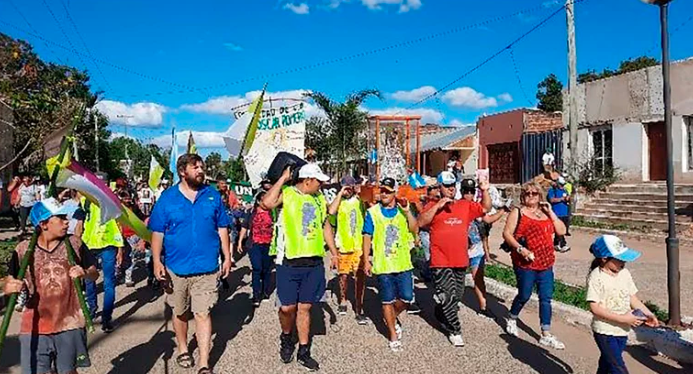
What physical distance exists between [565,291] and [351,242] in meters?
2.99

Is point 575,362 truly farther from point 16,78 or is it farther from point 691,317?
point 16,78

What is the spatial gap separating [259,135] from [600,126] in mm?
13759

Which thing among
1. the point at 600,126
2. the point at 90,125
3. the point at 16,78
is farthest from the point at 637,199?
the point at 90,125

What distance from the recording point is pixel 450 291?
21.1ft

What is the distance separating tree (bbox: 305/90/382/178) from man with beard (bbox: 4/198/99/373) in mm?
18934

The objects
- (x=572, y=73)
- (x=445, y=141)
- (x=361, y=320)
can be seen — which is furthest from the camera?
(x=445, y=141)

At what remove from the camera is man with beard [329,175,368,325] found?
7.70 m

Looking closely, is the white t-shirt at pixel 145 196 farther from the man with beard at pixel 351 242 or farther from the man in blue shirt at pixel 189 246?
the man in blue shirt at pixel 189 246

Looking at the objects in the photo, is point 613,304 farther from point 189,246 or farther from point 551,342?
point 189,246

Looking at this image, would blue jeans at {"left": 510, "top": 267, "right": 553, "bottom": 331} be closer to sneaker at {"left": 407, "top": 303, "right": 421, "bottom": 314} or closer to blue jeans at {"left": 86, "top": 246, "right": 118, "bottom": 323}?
sneaker at {"left": 407, "top": 303, "right": 421, "bottom": 314}

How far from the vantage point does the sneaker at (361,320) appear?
739 cm

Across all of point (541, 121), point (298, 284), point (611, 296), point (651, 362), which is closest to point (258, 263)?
point (298, 284)

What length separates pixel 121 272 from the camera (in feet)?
35.8

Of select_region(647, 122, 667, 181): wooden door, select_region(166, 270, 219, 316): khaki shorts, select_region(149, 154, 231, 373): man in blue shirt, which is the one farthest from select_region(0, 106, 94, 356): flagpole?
select_region(647, 122, 667, 181): wooden door
